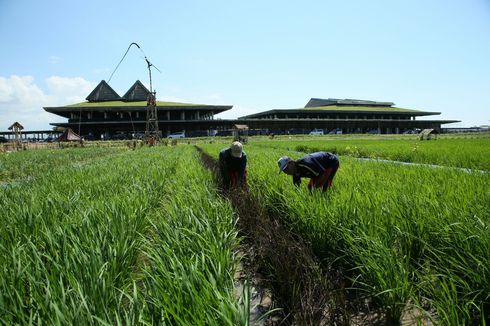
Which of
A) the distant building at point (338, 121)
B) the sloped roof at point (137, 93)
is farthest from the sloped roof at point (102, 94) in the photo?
the distant building at point (338, 121)

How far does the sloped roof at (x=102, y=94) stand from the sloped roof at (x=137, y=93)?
209 centimetres

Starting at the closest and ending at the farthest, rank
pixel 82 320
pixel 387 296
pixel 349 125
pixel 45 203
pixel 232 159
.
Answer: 1. pixel 82 320
2. pixel 387 296
3. pixel 45 203
4. pixel 232 159
5. pixel 349 125

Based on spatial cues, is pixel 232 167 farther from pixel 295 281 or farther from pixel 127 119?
pixel 127 119

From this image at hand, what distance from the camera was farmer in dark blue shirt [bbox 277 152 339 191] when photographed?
4.36m

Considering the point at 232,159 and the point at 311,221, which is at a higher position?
the point at 232,159

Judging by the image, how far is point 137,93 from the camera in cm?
7031

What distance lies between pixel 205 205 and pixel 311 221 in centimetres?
124

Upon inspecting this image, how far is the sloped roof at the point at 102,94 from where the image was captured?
69000 millimetres

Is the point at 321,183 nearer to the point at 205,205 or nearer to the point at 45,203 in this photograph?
the point at 205,205

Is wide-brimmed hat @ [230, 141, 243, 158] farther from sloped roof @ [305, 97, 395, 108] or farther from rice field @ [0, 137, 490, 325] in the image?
sloped roof @ [305, 97, 395, 108]

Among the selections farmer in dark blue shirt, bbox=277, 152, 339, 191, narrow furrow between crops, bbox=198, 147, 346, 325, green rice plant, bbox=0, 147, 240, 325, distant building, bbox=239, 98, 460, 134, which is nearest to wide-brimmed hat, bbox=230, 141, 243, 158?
farmer in dark blue shirt, bbox=277, 152, 339, 191

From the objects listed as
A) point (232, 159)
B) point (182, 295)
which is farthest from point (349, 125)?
point (182, 295)

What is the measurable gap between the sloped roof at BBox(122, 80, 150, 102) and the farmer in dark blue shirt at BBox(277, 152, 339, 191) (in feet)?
228

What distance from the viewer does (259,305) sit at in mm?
2500
